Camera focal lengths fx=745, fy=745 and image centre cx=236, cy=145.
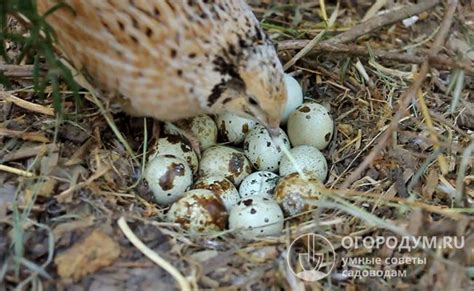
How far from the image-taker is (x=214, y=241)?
2906 millimetres

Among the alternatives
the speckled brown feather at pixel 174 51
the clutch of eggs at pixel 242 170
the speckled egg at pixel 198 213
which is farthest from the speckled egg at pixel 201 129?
the speckled egg at pixel 198 213

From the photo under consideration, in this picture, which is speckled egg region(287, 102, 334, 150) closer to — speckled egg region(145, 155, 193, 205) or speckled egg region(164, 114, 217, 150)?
speckled egg region(164, 114, 217, 150)

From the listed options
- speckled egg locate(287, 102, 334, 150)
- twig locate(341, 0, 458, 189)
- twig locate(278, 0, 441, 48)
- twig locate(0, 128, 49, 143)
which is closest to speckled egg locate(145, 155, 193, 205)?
twig locate(0, 128, 49, 143)

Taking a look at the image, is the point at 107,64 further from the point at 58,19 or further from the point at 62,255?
the point at 62,255

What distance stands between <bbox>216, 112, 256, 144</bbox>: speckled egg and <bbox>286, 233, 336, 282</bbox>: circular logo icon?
83cm

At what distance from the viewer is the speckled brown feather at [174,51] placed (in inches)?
A: 115

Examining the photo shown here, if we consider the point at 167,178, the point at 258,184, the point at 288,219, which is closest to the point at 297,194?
the point at 288,219

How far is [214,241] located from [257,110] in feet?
1.88

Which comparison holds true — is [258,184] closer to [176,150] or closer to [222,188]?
[222,188]

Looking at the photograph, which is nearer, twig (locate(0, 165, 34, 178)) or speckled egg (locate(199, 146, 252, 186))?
twig (locate(0, 165, 34, 178))

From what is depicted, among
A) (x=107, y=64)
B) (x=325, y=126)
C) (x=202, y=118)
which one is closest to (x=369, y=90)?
(x=325, y=126)

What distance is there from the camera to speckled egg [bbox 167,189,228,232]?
9.87 ft

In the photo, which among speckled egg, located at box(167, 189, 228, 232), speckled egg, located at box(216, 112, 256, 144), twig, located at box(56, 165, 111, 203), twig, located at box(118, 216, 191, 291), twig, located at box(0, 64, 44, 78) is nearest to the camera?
twig, located at box(118, 216, 191, 291)

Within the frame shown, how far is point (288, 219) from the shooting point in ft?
10.2
